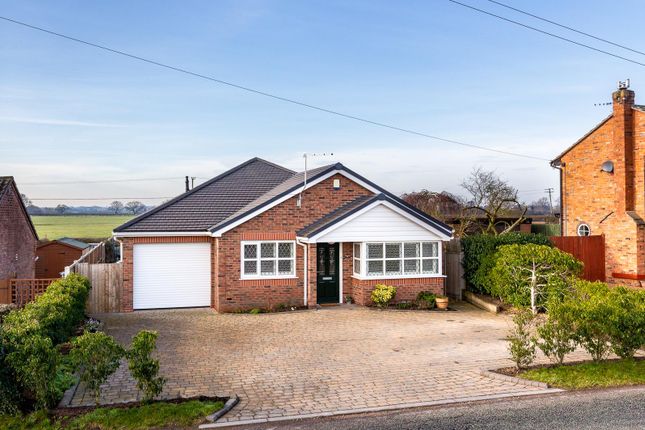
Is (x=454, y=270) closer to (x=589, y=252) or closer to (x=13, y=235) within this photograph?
(x=589, y=252)

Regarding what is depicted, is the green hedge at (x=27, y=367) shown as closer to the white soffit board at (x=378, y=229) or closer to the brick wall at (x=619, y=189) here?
the white soffit board at (x=378, y=229)

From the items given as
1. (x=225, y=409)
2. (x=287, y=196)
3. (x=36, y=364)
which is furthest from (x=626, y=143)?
Result: (x=36, y=364)

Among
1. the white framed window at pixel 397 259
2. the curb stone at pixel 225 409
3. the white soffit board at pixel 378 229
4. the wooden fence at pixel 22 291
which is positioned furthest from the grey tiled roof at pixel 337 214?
the curb stone at pixel 225 409

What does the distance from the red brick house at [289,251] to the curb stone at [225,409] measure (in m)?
10.2

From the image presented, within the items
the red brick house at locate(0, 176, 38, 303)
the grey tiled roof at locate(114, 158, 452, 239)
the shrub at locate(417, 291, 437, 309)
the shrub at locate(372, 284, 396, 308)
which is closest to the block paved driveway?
the shrub at locate(372, 284, 396, 308)

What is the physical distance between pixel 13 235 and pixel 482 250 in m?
20.1

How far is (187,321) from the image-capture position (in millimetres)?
17094

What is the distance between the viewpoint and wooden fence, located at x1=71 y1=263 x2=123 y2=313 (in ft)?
61.8

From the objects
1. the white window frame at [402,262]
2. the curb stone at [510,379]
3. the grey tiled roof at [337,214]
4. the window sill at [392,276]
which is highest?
the grey tiled roof at [337,214]

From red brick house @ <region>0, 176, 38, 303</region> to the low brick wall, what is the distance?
1390cm

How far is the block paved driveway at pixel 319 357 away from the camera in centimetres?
912

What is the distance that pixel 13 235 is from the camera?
78.7ft

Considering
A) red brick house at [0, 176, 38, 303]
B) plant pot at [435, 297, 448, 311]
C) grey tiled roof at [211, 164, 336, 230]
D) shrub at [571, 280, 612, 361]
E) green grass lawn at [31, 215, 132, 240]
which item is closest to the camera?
shrub at [571, 280, 612, 361]

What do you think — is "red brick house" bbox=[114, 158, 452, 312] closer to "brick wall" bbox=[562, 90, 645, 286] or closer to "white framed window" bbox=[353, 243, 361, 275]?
"white framed window" bbox=[353, 243, 361, 275]
